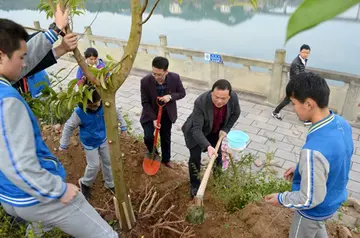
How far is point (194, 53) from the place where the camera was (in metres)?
6.42

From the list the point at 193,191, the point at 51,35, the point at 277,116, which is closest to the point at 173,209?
the point at 193,191

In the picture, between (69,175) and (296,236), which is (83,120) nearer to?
(69,175)

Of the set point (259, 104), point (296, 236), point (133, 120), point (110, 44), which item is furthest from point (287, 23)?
point (110, 44)

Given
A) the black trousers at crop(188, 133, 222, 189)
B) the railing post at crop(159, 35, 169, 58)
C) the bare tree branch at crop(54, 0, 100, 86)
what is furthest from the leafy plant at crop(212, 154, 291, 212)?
the railing post at crop(159, 35, 169, 58)

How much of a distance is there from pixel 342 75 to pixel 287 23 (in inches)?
214

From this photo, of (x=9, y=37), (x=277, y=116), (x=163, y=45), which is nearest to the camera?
(x=9, y=37)

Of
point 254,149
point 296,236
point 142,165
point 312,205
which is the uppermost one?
point 312,205

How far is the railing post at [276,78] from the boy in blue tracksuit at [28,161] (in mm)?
4553

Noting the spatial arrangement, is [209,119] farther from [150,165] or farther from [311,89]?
[311,89]

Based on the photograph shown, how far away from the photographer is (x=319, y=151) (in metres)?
1.70

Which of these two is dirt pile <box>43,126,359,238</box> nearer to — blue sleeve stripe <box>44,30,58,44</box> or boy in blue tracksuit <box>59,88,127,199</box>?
boy in blue tracksuit <box>59,88,127,199</box>

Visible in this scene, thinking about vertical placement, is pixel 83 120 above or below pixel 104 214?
above

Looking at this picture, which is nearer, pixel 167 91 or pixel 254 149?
pixel 167 91

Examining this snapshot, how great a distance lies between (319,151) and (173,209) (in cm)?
175
